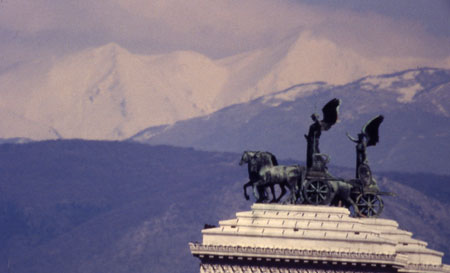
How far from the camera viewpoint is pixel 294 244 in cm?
14838

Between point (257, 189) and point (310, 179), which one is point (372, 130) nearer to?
point (310, 179)

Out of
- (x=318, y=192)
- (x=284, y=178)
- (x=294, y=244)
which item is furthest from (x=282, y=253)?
(x=318, y=192)

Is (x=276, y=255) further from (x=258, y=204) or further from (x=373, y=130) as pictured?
(x=373, y=130)

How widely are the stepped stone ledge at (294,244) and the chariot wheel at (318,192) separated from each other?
9.94 feet

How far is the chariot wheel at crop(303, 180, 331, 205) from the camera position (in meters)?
153

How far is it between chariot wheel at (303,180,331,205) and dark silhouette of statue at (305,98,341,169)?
1089mm

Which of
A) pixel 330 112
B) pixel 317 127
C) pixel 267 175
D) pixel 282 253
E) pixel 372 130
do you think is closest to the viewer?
pixel 282 253

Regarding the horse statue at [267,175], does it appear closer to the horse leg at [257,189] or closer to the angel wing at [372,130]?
the horse leg at [257,189]

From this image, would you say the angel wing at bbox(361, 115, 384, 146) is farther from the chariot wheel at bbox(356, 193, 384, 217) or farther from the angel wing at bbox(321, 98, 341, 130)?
the angel wing at bbox(321, 98, 341, 130)

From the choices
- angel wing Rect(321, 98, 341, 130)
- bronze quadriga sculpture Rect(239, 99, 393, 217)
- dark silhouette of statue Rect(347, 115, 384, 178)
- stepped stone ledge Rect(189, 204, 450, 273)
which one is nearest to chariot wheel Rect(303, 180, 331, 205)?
bronze quadriga sculpture Rect(239, 99, 393, 217)

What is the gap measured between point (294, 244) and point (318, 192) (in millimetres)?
5933

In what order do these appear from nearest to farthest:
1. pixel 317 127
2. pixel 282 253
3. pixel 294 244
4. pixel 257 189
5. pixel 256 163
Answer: pixel 282 253
pixel 294 244
pixel 256 163
pixel 257 189
pixel 317 127

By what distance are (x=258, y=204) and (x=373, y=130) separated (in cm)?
1487

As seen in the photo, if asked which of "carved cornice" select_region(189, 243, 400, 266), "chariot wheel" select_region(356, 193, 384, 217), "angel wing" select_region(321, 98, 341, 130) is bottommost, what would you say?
"carved cornice" select_region(189, 243, 400, 266)
